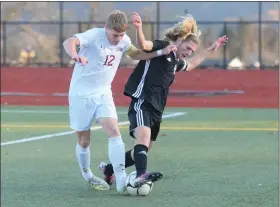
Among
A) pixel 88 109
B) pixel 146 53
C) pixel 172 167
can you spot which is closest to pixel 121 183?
pixel 88 109

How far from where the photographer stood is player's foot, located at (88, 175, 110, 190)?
7465 millimetres

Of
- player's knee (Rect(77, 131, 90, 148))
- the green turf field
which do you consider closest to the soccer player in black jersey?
player's knee (Rect(77, 131, 90, 148))

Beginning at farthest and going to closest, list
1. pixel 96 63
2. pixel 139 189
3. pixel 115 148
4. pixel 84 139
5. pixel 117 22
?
pixel 84 139 → pixel 96 63 → pixel 115 148 → pixel 117 22 → pixel 139 189

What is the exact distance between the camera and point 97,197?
22.9ft

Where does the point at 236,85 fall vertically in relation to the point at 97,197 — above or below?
below

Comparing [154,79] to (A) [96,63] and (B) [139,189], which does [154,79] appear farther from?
(B) [139,189]

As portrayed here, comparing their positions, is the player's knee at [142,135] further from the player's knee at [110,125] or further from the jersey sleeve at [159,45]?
the jersey sleeve at [159,45]

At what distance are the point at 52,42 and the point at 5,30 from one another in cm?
183

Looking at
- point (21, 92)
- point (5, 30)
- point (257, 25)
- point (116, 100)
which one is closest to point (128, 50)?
point (116, 100)

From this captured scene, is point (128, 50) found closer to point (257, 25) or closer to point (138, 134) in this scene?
point (138, 134)

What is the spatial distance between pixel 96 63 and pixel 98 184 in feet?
3.82

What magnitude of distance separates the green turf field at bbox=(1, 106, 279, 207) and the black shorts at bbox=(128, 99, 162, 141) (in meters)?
0.62

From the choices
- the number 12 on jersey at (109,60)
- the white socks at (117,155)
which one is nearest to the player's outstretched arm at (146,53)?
the number 12 on jersey at (109,60)

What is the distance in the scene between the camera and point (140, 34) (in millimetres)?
7438
